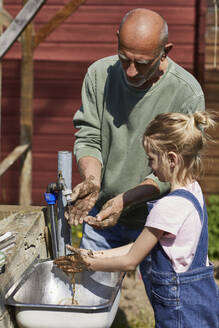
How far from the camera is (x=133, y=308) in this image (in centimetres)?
471

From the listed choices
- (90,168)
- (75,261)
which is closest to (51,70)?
(90,168)

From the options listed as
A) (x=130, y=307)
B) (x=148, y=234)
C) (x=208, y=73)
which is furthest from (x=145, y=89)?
(x=208, y=73)

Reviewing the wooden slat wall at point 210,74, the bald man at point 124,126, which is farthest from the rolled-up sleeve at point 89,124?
the wooden slat wall at point 210,74

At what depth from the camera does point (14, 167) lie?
708cm

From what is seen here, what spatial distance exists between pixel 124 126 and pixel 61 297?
968 mm

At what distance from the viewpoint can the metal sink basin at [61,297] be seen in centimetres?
246

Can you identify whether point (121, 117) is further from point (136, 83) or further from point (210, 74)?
point (210, 74)

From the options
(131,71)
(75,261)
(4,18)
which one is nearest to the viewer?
(75,261)

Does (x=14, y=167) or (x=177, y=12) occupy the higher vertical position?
(x=177, y=12)

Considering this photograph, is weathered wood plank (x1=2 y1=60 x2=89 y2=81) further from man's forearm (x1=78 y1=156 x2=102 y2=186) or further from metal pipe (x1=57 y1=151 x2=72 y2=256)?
metal pipe (x1=57 y1=151 x2=72 y2=256)

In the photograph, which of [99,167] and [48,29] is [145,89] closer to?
[99,167]

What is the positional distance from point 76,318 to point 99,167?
36.0 inches

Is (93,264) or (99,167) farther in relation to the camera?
(99,167)

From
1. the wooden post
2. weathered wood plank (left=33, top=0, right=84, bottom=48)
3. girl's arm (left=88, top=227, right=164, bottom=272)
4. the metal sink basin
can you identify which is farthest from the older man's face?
the wooden post
